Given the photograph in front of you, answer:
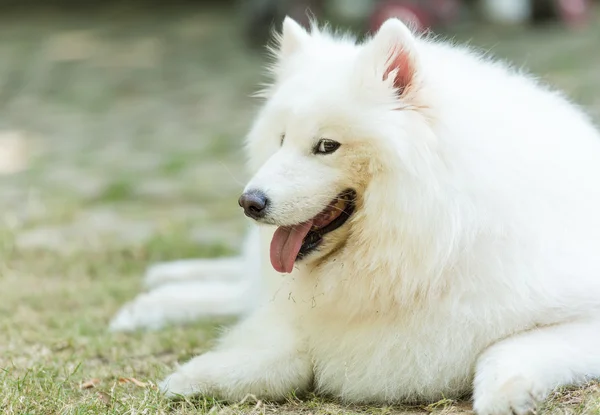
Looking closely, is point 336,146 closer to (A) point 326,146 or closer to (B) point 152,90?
(A) point 326,146

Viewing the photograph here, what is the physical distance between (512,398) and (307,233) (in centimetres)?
80

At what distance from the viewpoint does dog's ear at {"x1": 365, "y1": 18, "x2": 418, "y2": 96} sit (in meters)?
2.61

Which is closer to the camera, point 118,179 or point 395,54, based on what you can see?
point 395,54

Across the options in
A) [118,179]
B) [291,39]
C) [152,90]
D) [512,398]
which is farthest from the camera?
[152,90]

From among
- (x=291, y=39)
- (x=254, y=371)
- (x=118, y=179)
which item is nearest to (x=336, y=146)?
(x=291, y=39)

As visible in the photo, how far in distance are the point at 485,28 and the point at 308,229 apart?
27.7 ft

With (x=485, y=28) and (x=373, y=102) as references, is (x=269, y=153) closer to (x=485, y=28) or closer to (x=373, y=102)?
(x=373, y=102)

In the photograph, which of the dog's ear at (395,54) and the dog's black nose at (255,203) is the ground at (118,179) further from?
the dog's ear at (395,54)

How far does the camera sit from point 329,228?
9.12 feet

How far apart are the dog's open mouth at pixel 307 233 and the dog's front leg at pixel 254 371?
10.5 inches

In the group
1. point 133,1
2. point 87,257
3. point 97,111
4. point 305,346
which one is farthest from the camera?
point 133,1

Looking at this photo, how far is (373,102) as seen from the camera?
105 inches

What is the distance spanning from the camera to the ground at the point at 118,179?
3.09m

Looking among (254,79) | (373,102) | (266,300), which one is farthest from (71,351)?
(254,79)
